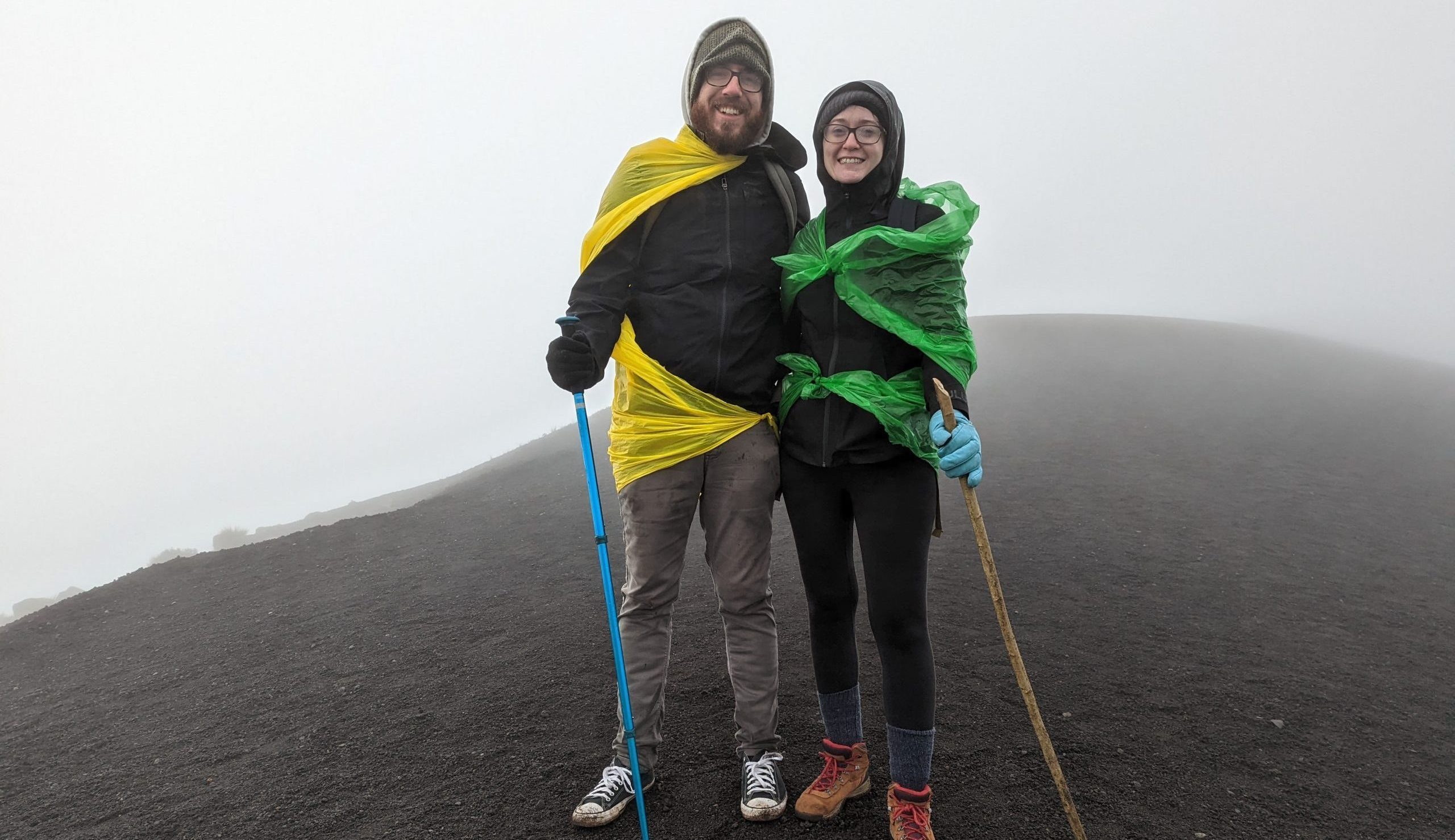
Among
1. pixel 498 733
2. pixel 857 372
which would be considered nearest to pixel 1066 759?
pixel 857 372

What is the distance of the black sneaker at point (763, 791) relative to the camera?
2711mm

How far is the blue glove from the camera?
2287 millimetres

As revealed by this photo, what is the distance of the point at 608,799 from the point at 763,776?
612 millimetres

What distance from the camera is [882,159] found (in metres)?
2.52

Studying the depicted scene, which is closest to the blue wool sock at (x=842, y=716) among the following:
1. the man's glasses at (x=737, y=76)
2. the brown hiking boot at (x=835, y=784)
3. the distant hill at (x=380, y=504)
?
the brown hiking boot at (x=835, y=784)

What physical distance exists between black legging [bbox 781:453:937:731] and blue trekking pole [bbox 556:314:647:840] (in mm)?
740

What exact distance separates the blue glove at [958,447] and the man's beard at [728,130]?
53.2 inches

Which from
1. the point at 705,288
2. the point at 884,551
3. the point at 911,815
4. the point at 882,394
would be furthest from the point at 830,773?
the point at 705,288

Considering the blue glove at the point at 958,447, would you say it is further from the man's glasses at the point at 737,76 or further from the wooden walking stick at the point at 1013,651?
the man's glasses at the point at 737,76

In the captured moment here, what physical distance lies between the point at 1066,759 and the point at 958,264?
91.6 inches

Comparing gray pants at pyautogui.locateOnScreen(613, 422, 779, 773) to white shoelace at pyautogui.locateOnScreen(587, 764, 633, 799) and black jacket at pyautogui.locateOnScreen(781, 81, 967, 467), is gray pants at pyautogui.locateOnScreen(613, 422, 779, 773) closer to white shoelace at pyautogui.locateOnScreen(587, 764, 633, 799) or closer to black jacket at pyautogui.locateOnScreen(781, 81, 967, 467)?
white shoelace at pyautogui.locateOnScreen(587, 764, 633, 799)

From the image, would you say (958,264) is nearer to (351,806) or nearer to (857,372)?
(857,372)

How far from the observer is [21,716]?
4508 millimetres

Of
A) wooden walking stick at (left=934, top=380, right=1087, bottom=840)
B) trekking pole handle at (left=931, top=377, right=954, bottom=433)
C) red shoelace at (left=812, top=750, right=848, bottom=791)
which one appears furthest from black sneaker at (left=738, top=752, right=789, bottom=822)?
trekking pole handle at (left=931, top=377, right=954, bottom=433)
